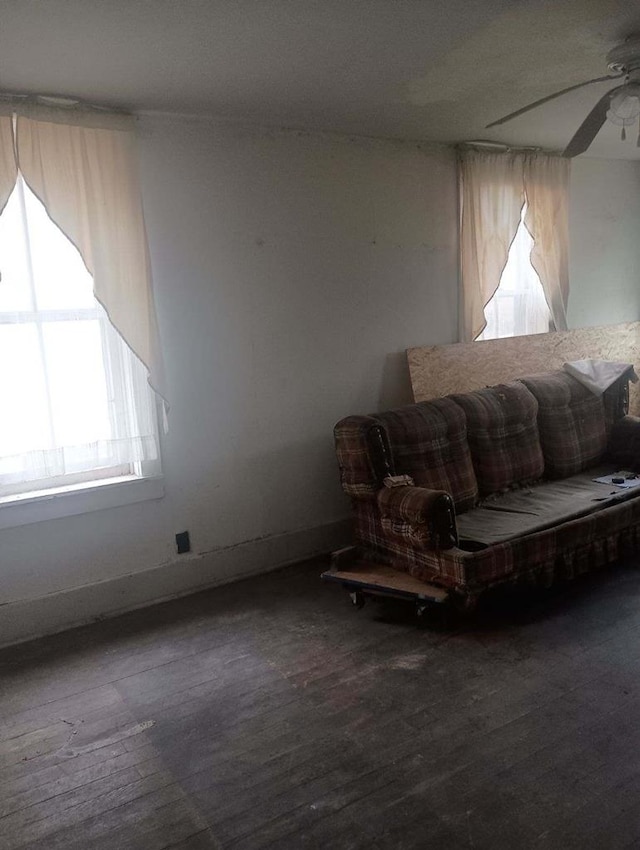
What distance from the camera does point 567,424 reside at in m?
4.06

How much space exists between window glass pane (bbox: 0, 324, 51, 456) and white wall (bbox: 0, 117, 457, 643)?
418 mm

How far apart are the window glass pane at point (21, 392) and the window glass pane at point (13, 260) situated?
0.36ft

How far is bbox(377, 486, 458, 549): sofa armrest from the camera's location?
287 centimetres

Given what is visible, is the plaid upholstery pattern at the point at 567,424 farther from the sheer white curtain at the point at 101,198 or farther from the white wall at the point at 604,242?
the sheer white curtain at the point at 101,198

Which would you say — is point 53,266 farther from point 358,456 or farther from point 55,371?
point 358,456

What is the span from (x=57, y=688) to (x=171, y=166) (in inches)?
96.5

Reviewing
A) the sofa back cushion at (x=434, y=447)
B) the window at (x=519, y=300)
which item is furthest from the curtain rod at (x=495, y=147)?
the sofa back cushion at (x=434, y=447)

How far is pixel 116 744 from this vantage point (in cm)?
227

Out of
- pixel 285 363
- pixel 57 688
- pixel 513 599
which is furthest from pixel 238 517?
pixel 513 599

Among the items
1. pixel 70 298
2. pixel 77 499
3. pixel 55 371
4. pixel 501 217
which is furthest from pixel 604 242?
pixel 77 499

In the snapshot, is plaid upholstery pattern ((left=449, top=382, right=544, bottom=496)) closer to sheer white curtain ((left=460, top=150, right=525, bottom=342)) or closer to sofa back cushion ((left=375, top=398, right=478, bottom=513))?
sofa back cushion ((left=375, top=398, right=478, bottom=513))

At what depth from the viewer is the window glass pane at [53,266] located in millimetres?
Answer: 2881

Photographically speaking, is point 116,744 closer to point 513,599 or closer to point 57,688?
point 57,688

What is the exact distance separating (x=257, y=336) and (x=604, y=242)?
3202mm
